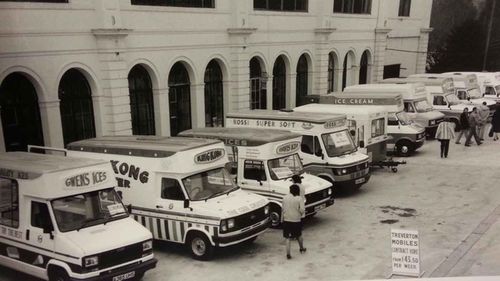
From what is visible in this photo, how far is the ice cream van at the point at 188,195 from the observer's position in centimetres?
988

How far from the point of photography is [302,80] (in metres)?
27.5

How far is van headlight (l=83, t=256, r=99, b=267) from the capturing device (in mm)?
7828

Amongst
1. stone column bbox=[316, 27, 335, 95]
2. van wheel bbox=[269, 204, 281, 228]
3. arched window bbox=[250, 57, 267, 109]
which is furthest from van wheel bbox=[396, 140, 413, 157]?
van wheel bbox=[269, 204, 281, 228]

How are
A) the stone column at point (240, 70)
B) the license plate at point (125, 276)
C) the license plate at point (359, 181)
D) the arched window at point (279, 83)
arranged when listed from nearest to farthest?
1. the license plate at point (125, 276)
2. the license plate at point (359, 181)
3. the stone column at point (240, 70)
4. the arched window at point (279, 83)

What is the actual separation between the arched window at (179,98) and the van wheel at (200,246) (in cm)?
1001

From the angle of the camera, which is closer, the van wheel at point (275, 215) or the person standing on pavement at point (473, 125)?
the van wheel at point (275, 215)

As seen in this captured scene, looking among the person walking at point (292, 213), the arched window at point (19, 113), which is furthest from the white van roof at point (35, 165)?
the arched window at point (19, 113)

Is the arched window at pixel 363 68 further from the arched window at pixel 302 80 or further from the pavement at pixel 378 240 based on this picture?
the pavement at pixel 378 240

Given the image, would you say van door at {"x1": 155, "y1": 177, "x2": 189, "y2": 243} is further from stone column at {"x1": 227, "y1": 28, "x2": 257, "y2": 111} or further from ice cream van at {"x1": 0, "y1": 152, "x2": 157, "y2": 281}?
stone column at {"x1": 227, "y1": 28, "x2": 257, "y2": 111}

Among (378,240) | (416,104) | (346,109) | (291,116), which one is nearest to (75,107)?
(291,116)

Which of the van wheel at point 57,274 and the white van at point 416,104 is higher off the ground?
the white van at point 416,104

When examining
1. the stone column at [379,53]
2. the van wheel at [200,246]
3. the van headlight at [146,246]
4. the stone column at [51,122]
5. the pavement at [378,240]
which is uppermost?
the stone column at [379,53]

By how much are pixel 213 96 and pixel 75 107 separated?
7028 millimetres

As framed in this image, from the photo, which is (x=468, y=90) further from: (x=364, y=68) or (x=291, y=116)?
(x=291, y=116)
